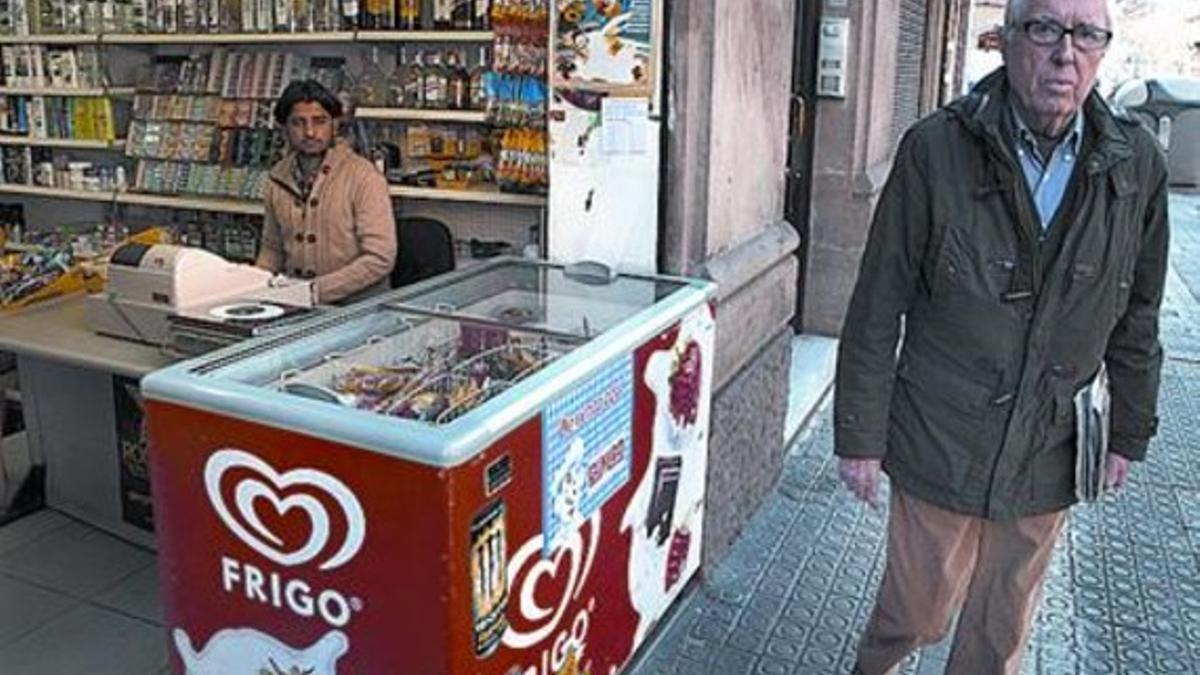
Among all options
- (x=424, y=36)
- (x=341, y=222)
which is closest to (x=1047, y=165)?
(x=341, y=222)

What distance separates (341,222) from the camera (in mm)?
3500

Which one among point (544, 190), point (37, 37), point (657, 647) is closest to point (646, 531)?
point (657, 647)

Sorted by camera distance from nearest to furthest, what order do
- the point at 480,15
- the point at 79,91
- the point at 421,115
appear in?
the point at 480,15
the point at 421,115
the point at 79,91

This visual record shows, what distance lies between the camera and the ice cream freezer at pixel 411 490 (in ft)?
5.29

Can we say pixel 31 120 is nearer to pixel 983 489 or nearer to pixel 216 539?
pixel 216 539

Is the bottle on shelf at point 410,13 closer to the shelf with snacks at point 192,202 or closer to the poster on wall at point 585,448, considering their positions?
the shelf with snacks at point 192,202

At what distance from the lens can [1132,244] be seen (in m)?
1.91

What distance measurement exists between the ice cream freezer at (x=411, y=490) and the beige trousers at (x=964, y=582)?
22.6 inches

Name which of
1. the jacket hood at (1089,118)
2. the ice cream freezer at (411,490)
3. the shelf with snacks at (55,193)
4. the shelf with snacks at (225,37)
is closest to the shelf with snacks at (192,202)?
the shelf with snacks at (55,193)

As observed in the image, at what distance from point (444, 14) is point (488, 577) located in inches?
113

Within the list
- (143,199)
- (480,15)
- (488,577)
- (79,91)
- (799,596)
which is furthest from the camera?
(79,91)

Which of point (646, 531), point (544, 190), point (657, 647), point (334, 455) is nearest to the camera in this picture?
point (334, 455)

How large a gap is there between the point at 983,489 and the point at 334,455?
1217 mm

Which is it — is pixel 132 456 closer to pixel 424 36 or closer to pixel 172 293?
pixel 172 293
